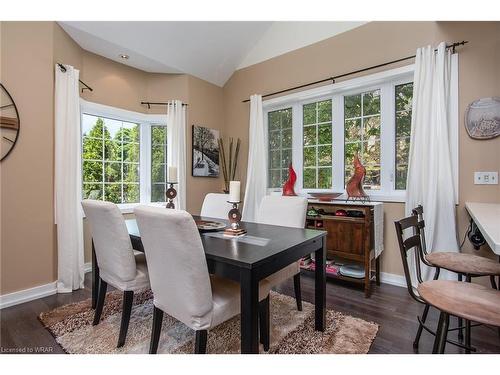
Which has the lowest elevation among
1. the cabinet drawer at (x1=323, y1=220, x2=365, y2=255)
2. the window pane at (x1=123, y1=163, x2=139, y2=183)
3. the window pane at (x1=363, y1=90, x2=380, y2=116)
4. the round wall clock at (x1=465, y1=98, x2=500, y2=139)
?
the cabinet drawer at (x1=323, y1=220, x2=365, y2=255)

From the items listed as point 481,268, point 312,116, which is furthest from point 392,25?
point 481,268

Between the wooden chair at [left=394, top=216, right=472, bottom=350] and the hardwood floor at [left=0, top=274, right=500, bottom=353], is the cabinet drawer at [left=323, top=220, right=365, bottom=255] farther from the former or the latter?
the wooden chair at [left=394, top=216, right=472, bottom=350]

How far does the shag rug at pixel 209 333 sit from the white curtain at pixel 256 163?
1653 mm

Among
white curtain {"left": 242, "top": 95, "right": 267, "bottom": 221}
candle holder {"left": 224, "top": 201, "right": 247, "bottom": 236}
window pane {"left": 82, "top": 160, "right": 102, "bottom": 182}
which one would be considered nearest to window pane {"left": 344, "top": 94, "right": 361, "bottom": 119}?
white curtain {"left": 242, "top": 95, "right": 267, "bottom": 221}

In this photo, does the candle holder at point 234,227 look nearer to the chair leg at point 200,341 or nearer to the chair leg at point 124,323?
the chair leg at point 200,341

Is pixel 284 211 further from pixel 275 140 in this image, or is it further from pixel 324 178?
pixel 275 140

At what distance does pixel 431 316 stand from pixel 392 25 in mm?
2713

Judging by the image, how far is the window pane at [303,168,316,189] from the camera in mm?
3350

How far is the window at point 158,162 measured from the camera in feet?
12.5

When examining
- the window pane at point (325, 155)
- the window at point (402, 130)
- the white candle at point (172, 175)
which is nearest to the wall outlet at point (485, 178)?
the window at point (402, 130)

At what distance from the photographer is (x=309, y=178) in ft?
11.1

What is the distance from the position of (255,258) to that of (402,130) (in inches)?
92.0

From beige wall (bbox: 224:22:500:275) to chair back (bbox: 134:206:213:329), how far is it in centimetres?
225

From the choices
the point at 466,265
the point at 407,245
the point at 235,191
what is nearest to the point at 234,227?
the point at 235,191
